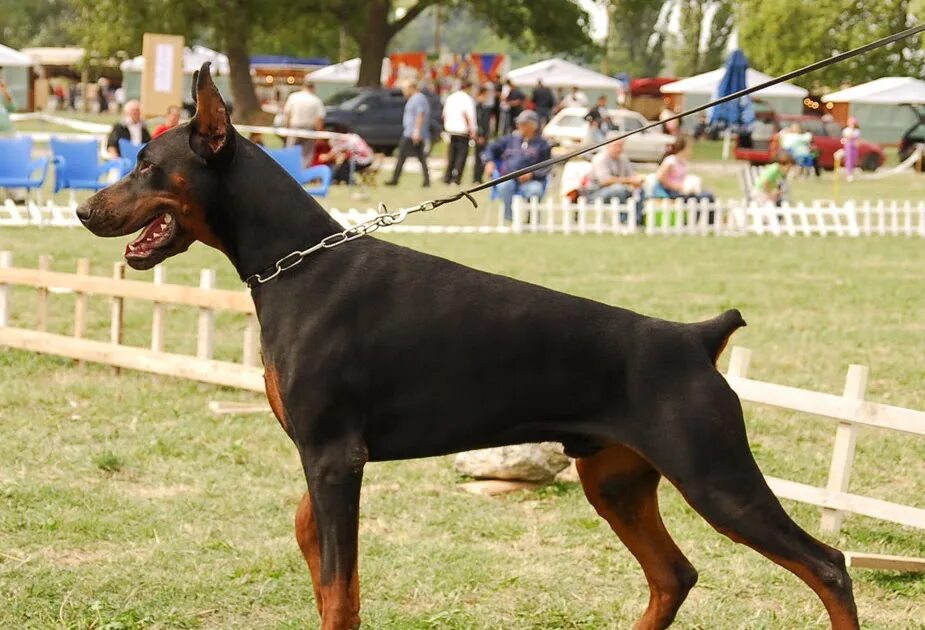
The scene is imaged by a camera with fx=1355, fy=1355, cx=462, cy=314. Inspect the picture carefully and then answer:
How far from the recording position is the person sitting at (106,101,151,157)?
19.6 metres

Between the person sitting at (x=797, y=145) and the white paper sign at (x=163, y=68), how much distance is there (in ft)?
49.9

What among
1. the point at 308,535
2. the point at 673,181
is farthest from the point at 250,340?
the point at 673,181

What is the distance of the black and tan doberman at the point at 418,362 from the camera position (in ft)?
12.7

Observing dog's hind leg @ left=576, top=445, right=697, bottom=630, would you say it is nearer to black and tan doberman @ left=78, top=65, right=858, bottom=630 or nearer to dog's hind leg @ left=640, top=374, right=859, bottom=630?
black and tan doberman @ left=78, top=65, right=858, bottom=630

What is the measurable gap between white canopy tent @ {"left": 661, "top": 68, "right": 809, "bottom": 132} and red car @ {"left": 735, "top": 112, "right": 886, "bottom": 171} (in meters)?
1.29

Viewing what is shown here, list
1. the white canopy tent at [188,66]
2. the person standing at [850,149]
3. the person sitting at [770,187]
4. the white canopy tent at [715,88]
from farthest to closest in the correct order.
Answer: the white canopy tent at [188,66], the white canopy tent at [715,88], the person standing at [850,149], the person sitting at [770,187]

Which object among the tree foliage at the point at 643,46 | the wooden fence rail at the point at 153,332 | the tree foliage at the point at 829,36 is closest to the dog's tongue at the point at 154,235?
the wooden fence rail at the point at 153,332

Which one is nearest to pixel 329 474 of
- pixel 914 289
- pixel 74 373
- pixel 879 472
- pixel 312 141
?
pixel 879 472

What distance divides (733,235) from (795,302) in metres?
6.70

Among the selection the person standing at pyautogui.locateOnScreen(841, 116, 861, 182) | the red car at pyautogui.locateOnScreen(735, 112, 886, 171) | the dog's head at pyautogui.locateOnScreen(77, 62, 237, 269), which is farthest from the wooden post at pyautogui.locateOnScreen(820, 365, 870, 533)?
the red car at pyautogui.locateOnScreen(735, 112, 886, 171)

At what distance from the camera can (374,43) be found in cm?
4494

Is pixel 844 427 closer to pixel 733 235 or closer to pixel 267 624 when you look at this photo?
pixel 267 624

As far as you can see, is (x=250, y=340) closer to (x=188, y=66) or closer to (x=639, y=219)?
(x=639, y=219)

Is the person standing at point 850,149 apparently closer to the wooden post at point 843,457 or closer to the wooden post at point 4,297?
the wooden post at point 4,297
